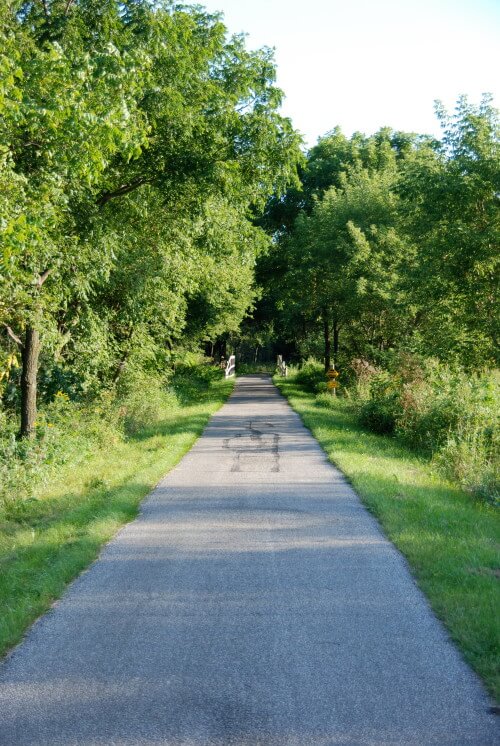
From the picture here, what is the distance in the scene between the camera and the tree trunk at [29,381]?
45.5ft

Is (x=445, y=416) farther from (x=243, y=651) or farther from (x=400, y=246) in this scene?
(x=400, y=246)

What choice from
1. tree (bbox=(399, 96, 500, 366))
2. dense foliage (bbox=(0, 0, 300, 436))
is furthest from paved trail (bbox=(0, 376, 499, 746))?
tree (bbox=(399, 96, 500, 366))

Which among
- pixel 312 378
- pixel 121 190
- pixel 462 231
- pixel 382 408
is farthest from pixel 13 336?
pixel 312 378

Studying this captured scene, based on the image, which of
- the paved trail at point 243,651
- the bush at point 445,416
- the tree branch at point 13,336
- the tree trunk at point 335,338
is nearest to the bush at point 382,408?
the bush at point 445,416

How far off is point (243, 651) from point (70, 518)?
4969 mm

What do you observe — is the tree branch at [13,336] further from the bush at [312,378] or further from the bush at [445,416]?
the bush at [312,378]

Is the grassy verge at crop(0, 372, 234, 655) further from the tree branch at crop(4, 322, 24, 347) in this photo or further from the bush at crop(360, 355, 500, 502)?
the bush at crop(360, 355, 500, 502)

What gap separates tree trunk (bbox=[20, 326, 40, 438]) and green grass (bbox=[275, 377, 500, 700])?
20.1 feet

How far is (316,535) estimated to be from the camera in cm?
768

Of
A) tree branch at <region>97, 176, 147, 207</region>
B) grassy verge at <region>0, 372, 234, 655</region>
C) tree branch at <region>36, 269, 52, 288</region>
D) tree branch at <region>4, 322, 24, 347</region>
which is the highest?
tree branch at <region>97, 176, 147, 207</region>

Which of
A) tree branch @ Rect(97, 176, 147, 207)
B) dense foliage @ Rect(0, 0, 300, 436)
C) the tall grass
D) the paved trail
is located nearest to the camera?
the paved trail

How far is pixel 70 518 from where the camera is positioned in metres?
9.00

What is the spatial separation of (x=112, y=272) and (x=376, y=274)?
1295 centimetres

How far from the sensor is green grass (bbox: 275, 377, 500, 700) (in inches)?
192
